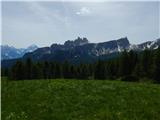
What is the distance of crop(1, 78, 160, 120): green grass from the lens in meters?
20.8

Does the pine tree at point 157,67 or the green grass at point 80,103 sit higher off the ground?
the pine tree at point 157,67

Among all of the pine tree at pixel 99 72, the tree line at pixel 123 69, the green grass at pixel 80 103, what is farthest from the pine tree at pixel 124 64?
the green grass at pixel 80 103

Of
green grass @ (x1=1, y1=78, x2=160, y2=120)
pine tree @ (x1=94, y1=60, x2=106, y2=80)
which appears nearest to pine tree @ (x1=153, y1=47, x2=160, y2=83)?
pine tree @ (x1=94, y1=60, x2=106, y2=80)

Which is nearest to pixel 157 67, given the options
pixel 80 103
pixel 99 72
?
pixel 99 72

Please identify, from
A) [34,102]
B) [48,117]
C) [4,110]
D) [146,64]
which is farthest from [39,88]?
[146,64]

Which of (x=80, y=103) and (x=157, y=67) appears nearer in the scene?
(x=80, y=103)

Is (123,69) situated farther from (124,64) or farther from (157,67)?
(157,67)

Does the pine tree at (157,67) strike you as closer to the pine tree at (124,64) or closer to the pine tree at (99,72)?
the pine tree at (124,64)

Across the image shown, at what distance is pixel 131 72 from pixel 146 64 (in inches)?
317

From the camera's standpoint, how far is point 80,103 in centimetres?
2427

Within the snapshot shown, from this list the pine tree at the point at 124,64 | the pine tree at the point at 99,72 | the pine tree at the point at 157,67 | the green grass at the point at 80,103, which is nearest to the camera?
the green grass at the point at 80,103

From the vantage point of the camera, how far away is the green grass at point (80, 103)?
20828mm

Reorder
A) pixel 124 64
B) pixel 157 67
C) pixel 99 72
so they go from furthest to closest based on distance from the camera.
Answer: pixel 99 72 < pixel 124 64 < pixel 157 67

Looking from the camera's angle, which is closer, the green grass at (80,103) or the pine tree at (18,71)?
the green grass at (80,103)
